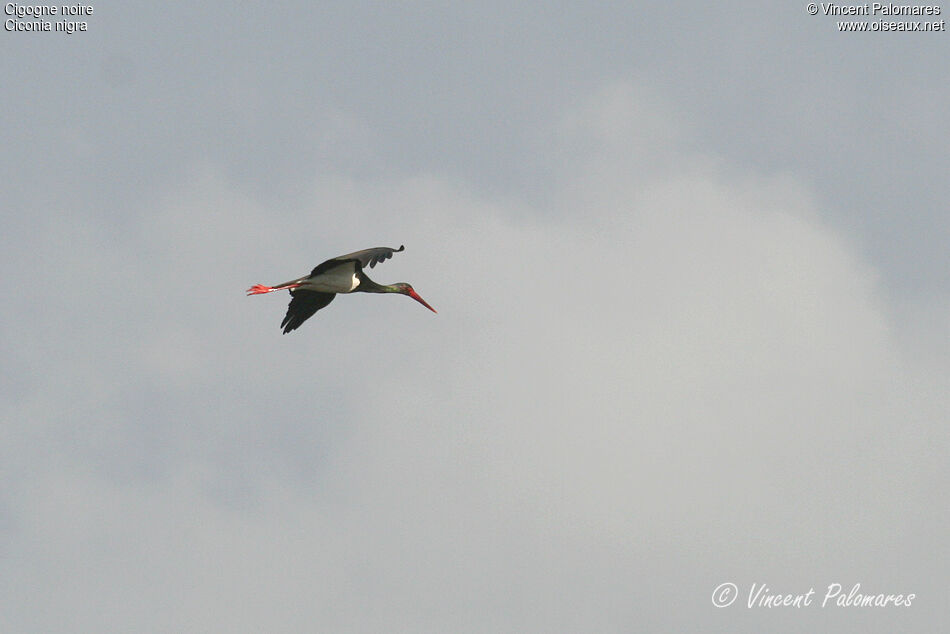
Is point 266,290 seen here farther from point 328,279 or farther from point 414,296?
point 414,296

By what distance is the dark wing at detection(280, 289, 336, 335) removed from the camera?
1527 inches

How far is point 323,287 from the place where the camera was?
125ft

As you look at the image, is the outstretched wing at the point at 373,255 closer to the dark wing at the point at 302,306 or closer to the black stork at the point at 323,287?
the black stork at the point at 323,287

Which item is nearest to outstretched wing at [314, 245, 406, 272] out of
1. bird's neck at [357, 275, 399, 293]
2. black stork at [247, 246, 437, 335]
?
black stork at [247, 246, 437, 335]

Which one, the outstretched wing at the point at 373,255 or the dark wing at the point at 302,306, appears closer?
the outstretched wing at the point at 373,255

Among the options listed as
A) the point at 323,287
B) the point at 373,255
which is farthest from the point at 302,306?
the point at 373,255

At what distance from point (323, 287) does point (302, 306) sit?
44.2 inches

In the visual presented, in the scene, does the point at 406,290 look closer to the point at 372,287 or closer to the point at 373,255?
the point at 372,287

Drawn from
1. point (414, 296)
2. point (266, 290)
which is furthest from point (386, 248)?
point (414, 296)

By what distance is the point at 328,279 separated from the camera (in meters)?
37.7

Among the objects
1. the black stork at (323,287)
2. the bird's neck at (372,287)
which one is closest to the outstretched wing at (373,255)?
the black stork at (323,287)

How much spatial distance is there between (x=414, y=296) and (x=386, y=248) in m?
6.47

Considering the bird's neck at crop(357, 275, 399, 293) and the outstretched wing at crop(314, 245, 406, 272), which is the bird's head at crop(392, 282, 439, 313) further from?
the outstretched wing at crop(314, 245, 406, 272)

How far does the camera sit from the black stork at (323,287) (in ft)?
120
